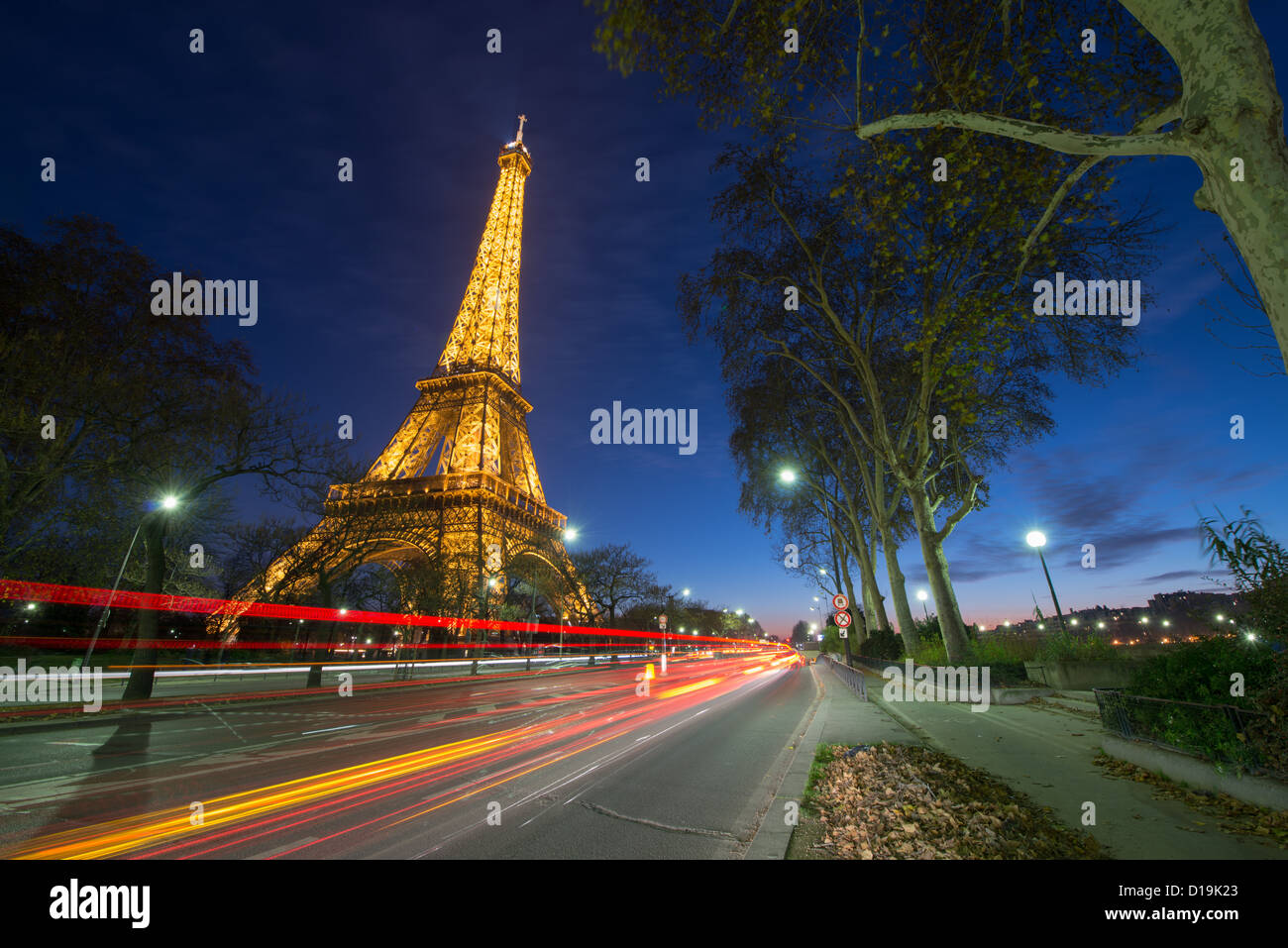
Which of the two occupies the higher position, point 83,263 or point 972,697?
point 83,263

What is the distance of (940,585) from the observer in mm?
15273

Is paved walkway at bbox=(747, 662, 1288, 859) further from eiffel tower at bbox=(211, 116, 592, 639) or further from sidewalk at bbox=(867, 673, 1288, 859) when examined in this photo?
eiffel tower at bbox=(211, 116, 592, 639)

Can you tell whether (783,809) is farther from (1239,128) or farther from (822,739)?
(1239,128)

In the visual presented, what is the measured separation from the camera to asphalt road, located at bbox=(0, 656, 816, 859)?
14.2ft

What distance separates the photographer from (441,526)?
38844 millimetres

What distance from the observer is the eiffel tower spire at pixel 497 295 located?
52688mm

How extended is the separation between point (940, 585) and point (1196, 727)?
10.6 m

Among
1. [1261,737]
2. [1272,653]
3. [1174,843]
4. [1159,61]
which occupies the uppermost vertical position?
[1159,61]

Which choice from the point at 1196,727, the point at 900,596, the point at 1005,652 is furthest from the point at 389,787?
the point at 900,596

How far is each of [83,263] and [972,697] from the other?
2515cm

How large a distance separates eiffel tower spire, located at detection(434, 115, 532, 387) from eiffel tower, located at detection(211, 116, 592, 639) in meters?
0.12

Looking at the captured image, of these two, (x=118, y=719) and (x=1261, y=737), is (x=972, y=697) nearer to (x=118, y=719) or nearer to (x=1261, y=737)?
(x=1261, y=737)

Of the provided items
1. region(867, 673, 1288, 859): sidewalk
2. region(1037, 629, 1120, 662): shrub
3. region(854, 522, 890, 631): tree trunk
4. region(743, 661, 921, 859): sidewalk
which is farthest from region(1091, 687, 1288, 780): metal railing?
region(854, 522, 890, 631): tree trunk
